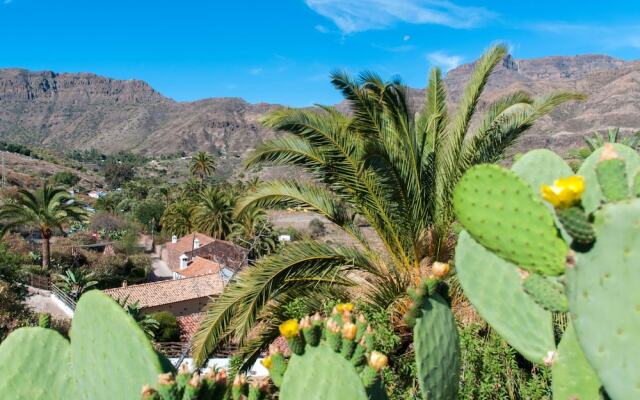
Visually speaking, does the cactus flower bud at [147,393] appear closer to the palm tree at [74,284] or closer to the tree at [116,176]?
the palm tree at [74,284]

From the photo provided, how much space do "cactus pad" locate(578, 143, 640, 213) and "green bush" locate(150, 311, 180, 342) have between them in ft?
58.9

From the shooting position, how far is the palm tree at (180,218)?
37125mm

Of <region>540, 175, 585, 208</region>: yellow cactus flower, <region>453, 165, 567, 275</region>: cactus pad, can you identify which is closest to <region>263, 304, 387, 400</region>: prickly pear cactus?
<region>453, 165, 567, 275</region>: cactus pad

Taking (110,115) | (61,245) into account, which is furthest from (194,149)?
(61,245)

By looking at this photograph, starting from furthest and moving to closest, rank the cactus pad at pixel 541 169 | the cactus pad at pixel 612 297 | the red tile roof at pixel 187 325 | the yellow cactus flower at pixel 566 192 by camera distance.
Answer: the red tile roof at pixel 187 325 < the cactus pad at pixel 541 169 < the cactus pad at pixel 612 297 < the yellow cactus flower at pixel 566 192

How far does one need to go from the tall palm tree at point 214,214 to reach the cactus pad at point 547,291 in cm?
3028

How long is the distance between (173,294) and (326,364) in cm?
2203

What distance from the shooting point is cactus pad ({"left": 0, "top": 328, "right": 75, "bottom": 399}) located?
209 centimetres

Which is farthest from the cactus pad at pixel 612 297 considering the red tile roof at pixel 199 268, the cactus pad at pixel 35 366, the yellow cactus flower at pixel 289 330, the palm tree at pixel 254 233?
the red tile roof at pixel 199 268

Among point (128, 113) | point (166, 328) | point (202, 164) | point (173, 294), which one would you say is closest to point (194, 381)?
point (166, 328)

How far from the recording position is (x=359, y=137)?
19.4 feet

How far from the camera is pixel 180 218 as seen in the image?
3734 cm

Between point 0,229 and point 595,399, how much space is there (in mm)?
23716

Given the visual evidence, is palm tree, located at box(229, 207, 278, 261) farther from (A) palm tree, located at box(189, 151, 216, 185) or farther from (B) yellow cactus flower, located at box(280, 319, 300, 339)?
(B) yellow cactus flower, located at box(280, 319, 300, 339)
